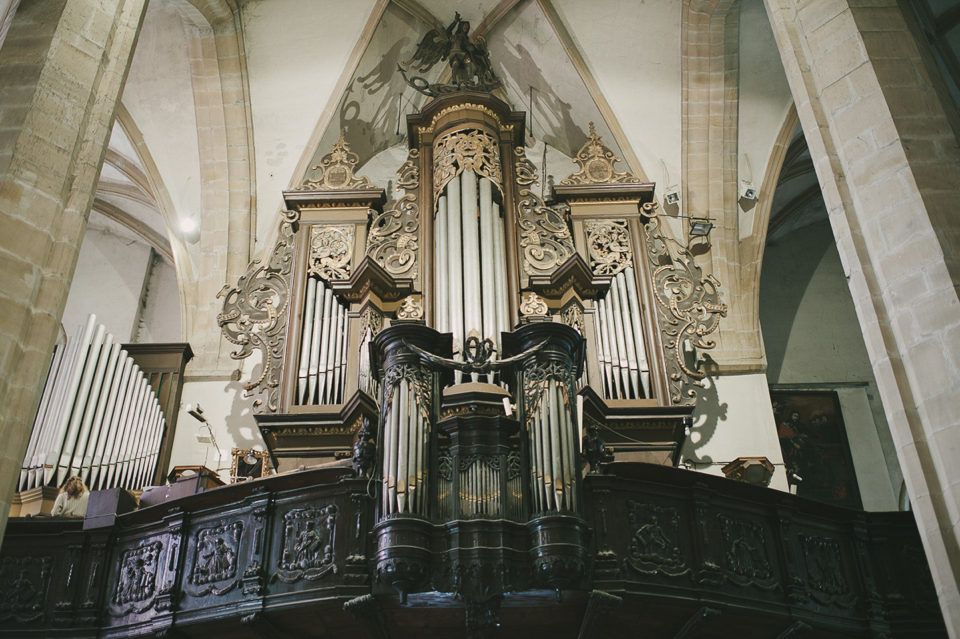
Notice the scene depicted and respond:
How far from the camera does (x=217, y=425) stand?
1094 cm

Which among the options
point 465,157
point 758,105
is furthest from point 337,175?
point 758,105

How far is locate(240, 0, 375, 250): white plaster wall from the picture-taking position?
12.7 metres

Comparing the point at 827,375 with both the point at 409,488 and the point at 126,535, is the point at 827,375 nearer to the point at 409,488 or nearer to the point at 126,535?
the point at 409,488

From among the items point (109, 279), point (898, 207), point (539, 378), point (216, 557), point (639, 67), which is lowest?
point (216, 557)

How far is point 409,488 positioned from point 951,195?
4.27 metres

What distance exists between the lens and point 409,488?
6594 mm

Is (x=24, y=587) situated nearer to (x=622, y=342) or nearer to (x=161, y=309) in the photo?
(x=622, y=342)

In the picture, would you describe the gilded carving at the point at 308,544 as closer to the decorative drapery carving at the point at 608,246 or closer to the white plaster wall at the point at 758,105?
the decorative drapery carving at the point at 608,246

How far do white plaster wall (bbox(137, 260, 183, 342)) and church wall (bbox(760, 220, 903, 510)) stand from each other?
939cm

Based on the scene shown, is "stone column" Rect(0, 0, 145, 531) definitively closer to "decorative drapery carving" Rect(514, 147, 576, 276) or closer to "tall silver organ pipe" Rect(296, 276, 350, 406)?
"tall silver organ pipe" Rect(296, 276, 350, 406)

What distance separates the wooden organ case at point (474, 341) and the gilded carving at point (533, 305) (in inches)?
1.0

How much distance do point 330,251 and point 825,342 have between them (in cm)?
820

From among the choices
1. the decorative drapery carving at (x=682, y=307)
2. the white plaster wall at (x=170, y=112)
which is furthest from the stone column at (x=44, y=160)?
the decorative drapery carving at (x=682, y=307)

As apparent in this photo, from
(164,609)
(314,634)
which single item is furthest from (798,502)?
(164,609)
